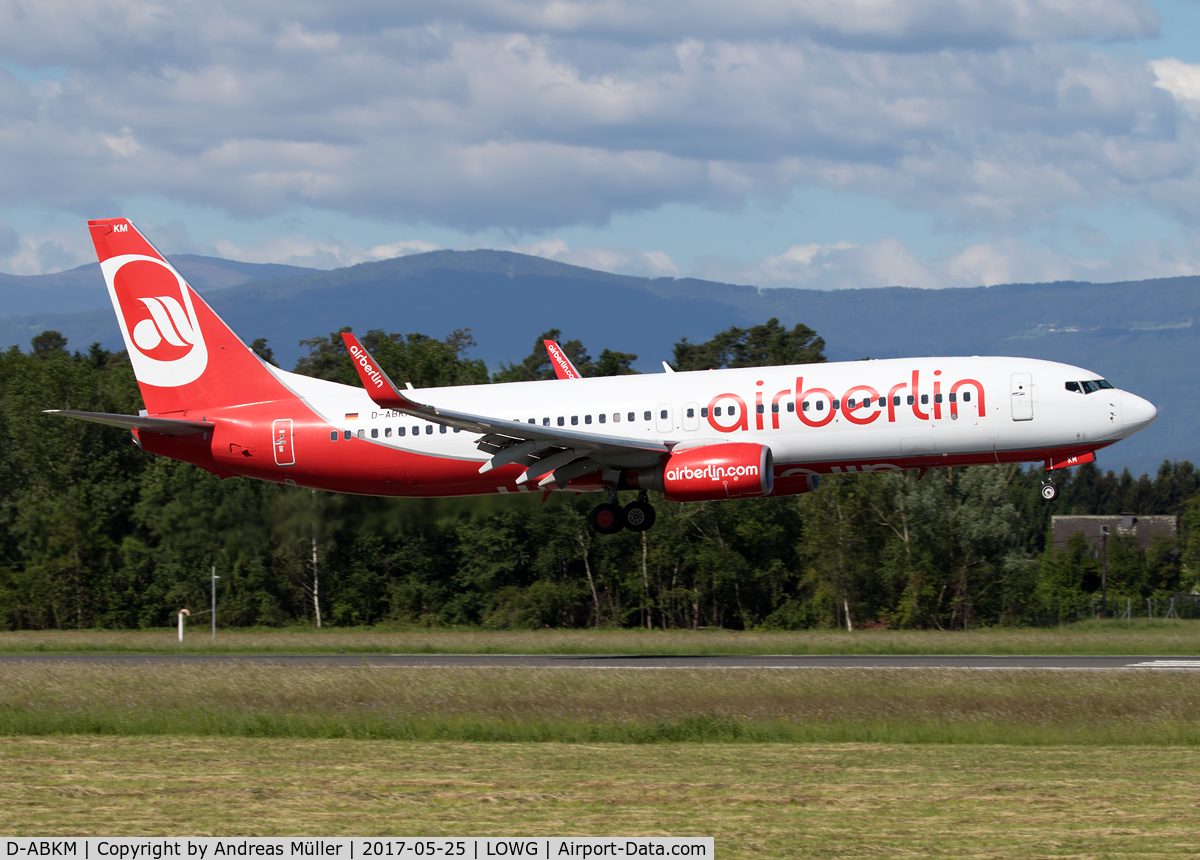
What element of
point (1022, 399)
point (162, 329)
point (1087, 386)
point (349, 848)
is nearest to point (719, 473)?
point (1022, 399)

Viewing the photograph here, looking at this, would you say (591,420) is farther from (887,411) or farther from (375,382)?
(887,411)

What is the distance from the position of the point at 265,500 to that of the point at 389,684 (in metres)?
15.2

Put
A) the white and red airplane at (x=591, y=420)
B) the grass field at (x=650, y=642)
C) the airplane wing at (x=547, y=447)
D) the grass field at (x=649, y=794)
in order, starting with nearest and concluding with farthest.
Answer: the grass field at (x=649, y=794)
the airplane wing at (x=547, y=447)
the white and red airplane at (x=591, y=420)
the grass field at (x=650, y=642)

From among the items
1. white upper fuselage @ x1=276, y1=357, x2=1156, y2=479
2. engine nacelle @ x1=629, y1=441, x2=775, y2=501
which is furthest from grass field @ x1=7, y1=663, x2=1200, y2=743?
white upper fuselage @ x1=276, y1=357, x2=1156, y2=479

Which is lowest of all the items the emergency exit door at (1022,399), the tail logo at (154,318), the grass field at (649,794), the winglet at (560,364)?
the grass field at (649,794)

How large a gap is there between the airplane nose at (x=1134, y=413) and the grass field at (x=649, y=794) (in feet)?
45.2

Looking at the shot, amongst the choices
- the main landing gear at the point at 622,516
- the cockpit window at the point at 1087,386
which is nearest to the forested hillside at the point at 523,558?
the main landing gear at the point at 622,516

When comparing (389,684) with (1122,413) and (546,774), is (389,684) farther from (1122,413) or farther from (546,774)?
(1122,413)

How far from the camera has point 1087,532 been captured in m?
146

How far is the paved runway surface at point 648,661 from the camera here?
102ft

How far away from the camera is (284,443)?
36281 millimetres

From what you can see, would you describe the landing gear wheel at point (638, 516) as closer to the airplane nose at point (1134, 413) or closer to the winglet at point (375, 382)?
the winglet at point (375, 382)

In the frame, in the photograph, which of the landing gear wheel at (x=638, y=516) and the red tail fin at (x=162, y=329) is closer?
the landing gear wheel at (x=638, y=516)

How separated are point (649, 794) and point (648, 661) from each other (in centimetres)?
1936
